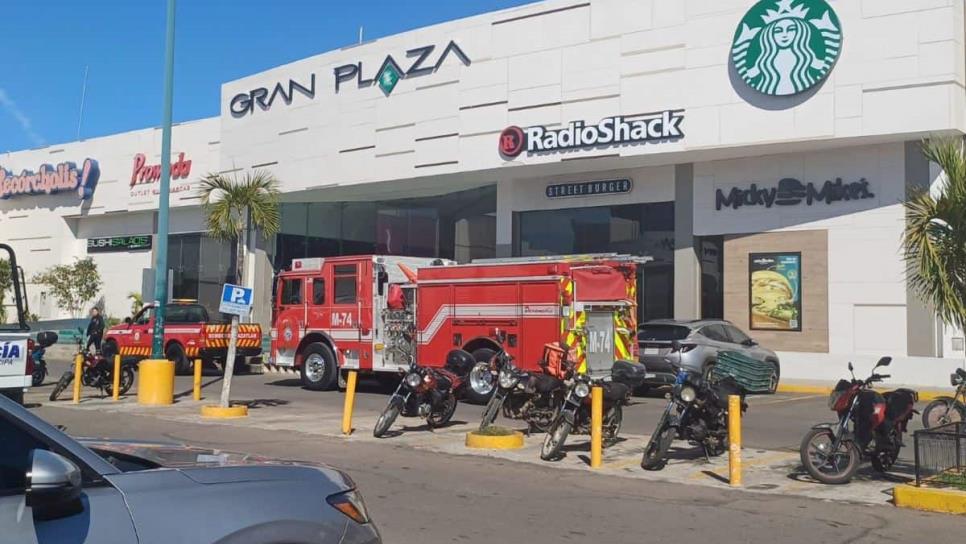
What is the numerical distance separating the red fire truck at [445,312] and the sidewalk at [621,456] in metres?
2.93

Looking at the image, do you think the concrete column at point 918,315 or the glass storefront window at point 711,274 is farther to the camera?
the glass storefront window at point 711,274

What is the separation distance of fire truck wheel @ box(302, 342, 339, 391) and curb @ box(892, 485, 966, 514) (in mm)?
13402

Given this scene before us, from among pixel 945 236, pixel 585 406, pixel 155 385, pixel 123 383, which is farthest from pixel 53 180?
pixel 945 236

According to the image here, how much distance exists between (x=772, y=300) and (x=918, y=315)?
3.60 metres

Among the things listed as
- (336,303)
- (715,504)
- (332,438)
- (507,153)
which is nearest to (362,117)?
(507,153)

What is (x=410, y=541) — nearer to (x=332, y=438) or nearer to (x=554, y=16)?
(x=332, y=438)

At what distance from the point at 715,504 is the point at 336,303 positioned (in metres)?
12.5

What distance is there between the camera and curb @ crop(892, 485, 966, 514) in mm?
7851

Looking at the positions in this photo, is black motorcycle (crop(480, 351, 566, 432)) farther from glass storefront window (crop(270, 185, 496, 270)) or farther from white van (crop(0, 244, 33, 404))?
glass storefront window (crop(270, 185, 496, 270))

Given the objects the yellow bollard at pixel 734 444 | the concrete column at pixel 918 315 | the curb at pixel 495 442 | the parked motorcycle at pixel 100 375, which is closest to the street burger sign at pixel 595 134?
the concrete column at pixel 918 315

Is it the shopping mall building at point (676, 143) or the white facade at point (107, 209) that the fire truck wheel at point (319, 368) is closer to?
the shopping mall building at point (676, 143)

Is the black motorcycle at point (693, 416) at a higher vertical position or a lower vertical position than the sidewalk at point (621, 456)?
higher

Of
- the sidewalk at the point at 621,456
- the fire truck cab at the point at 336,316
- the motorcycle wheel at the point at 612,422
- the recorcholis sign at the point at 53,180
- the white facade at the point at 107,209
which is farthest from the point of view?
the recorcholis sign at the point at 53,180

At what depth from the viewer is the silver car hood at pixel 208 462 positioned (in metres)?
3.76
